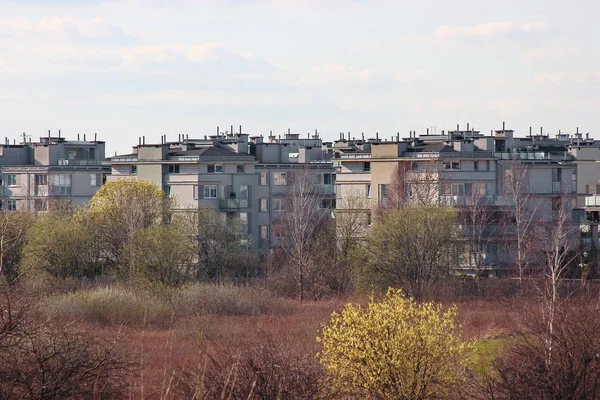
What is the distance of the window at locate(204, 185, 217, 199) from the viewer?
203 feet

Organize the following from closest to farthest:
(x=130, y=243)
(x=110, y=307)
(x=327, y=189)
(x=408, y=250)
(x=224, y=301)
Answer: (x=110, y=307)
(x=224, y=301)
(x=130, y=243)
(x=408, y=250)
(x=327, y=189)

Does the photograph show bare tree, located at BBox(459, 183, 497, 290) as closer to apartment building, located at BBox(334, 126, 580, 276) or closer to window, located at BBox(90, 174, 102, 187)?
apartment building, located at BBox(334, 126, 580, 276)

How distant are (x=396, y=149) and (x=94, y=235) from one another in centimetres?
1702

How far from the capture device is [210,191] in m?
62.1

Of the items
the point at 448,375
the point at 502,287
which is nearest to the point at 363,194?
the point at 502,287

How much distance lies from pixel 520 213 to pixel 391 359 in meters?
34.7

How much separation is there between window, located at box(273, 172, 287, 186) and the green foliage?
65.5 ft

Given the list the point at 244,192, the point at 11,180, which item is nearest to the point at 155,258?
the point at 244,192

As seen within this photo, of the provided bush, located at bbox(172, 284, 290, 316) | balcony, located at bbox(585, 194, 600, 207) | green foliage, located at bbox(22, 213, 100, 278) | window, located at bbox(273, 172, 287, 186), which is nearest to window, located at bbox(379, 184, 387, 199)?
window, located at bbox(273, 172, 287, 186)

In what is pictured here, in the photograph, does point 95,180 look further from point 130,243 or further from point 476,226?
point 476,226

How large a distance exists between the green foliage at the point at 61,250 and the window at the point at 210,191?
12553 millimetres

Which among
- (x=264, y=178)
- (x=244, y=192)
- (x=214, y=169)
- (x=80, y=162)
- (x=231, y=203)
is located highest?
(x=80, y=162)

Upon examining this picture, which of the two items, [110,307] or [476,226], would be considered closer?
[110,307]

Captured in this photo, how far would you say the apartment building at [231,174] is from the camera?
61844 millimetres
